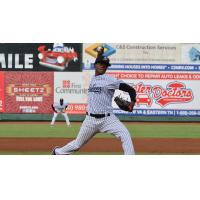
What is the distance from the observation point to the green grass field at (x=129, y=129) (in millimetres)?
14968

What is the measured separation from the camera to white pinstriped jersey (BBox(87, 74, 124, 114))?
809cm

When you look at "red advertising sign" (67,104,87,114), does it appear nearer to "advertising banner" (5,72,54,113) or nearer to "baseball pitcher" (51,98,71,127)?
"baseball pitcher" (51,98,71,127)

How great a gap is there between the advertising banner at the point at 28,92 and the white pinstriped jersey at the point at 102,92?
34.5 ft

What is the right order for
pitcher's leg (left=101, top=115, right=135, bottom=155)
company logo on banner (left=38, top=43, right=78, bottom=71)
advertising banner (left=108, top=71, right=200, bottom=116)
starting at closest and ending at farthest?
pitcher's leg (left=101, top=115, right=135, bottom=155) < company logo on banner (left=38, top=43, right=78, bottom=71) < advertising banner (left=108, top=71, right=200, bottom=116)

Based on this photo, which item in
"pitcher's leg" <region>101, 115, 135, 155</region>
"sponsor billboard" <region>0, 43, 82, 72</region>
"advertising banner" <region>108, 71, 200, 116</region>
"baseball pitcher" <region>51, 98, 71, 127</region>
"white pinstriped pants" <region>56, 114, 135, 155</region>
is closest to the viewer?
"pitcher's leg" <region>101, 115, 135, 155</region>

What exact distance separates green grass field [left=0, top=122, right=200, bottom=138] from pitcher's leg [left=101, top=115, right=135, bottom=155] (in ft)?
21.0

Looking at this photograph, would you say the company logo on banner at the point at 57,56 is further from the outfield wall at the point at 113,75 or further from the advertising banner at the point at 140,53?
the advertising banner at the point at 140,53

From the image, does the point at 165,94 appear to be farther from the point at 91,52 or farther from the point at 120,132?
the point at 120,132

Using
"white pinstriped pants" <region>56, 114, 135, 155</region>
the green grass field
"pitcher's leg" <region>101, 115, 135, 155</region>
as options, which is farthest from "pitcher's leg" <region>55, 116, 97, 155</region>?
the green grass field

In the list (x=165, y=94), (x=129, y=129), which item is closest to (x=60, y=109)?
(x=129, y=129)

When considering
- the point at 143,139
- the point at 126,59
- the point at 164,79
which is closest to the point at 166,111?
the point at 164,79

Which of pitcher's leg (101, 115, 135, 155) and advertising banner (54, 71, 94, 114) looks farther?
advertising banner (54, 71, 94, 114)
